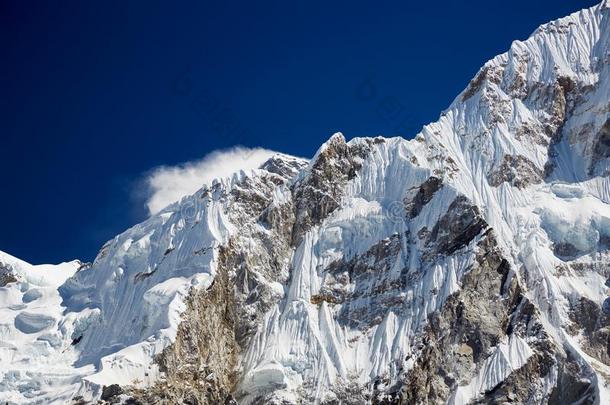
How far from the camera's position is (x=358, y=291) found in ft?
555

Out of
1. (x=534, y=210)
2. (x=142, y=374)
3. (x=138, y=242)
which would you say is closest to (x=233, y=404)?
(x=142, y=374)

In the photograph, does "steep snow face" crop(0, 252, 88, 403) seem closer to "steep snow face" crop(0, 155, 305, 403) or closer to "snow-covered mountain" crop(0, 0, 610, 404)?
"steep snow face" crop(0, 155, 305, 403)

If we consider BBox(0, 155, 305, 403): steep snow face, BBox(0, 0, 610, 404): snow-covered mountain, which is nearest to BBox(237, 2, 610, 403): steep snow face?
BBox(0, 0, 610, 404): snow-covered mountain

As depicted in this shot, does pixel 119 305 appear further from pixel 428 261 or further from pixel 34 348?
pixel 428 261

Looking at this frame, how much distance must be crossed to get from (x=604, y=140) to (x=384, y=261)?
176ft

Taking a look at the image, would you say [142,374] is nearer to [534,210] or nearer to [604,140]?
[534,210]

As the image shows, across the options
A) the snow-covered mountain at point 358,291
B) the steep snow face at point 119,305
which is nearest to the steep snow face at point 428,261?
the snow-covered mountain at point 358,291

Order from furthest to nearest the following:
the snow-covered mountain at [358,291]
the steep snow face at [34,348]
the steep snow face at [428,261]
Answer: the steep snow face at [34,348], the steep snow face at [428,261], the snow-covered mountain at [358,291]

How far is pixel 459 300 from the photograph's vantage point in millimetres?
156500

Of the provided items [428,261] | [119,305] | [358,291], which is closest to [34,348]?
[119,305]

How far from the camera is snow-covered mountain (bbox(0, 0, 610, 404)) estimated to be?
148250 mm

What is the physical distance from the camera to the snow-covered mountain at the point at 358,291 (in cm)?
14825

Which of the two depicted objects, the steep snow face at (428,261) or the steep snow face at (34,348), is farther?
the steep snow face at (34,348)

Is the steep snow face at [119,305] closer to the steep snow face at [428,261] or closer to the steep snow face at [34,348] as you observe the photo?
the steep snow face at [34,348]
